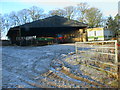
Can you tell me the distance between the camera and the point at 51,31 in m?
23.2

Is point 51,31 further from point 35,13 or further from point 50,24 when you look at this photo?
point 35,13

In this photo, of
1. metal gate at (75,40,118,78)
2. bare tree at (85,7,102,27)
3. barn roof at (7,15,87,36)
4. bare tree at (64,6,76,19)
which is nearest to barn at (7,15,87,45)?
barn roof at (7,15,87,36)

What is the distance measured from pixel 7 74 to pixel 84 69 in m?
3.24

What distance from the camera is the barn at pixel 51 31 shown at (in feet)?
64.9

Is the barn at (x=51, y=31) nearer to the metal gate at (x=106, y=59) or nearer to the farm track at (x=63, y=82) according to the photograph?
the metal gate at (x=106, y=59)

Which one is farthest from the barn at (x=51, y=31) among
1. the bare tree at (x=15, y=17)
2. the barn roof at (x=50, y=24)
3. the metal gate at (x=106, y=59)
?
the bare tree at (x=15, y=17)

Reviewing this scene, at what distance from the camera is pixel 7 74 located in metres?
5.23

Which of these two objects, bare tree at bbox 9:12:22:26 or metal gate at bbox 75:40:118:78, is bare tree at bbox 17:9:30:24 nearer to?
bare tree at bbox 9:12:22:26

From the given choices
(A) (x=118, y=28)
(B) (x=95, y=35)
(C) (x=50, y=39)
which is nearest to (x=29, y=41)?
(C) (x=50, y=39)

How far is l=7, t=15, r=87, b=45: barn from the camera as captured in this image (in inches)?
779

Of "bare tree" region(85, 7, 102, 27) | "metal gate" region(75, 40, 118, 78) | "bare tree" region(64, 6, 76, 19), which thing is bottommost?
"metal gate" region(75, 40, 118, 78)

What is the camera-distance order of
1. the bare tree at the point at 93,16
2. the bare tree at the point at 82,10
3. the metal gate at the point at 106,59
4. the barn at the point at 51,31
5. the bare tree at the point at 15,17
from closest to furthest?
the metal gate at the point at 106,59 → the barn at the point at 51,31 → the bare tree at the point at 93,16 → the bare tree at the point at 82,10 → the bare tree at the point at 15,17

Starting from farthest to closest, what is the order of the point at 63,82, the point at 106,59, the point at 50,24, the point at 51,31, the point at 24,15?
the point at 24,15 → the point at 51,31 → the point at 50,24 → the point at 106,59 → the point at 63,82

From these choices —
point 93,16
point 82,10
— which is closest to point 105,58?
point 93,16
